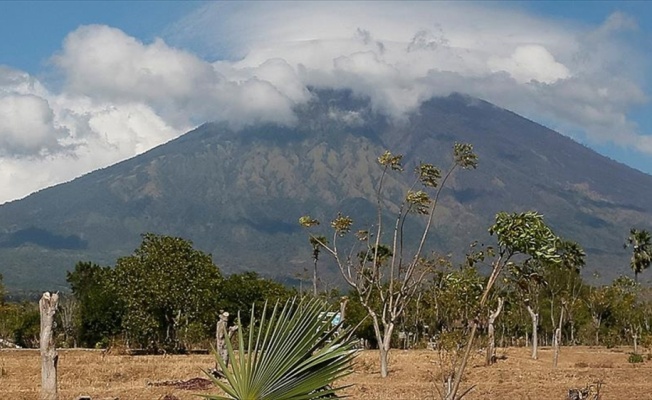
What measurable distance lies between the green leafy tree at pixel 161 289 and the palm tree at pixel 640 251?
41985 millimetres

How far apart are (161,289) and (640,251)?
153 ft

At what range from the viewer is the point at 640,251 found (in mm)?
78062

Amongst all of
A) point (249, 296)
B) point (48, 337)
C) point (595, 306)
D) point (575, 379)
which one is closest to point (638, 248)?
point (595, 306)

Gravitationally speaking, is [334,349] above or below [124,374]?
above

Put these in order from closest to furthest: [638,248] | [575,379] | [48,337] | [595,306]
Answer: [48,337] < [575,379] < [595,306] < [638,248]

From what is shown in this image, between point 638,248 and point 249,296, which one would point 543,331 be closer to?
point 638,248

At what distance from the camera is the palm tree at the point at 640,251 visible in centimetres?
7738

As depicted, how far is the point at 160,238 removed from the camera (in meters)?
53.1

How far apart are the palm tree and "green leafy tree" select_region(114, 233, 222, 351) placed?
42.0m

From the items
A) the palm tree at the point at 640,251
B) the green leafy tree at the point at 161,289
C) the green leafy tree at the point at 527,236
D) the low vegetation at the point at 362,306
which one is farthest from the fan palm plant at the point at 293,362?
the palm tree at the point at 640,251

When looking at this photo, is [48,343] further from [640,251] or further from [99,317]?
[640,251]

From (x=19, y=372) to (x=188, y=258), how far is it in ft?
67.2

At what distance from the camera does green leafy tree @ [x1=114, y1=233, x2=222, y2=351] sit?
5028 cm

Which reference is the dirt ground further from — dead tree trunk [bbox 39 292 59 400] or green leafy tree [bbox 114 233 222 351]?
green leafy tree [bbox 114 233 222 351]
